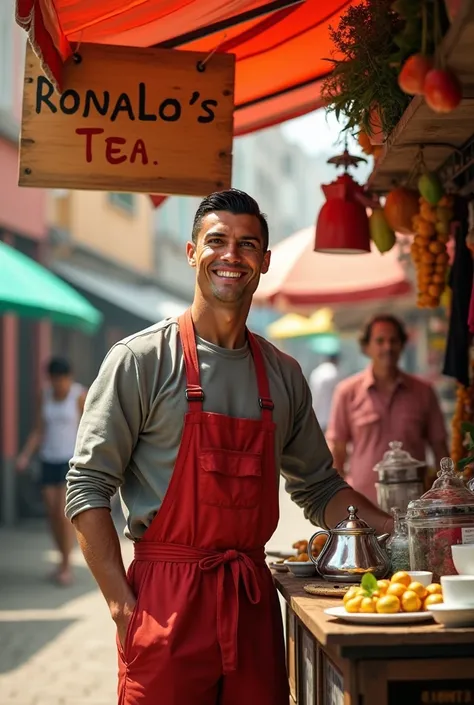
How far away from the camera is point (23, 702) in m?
6.03

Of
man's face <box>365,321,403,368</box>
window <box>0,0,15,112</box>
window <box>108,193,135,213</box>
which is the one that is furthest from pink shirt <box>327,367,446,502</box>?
window <box>108,193,135,213</box>

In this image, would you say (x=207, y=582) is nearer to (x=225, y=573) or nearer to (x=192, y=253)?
(x=225, y=573)

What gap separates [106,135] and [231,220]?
3.98 feet

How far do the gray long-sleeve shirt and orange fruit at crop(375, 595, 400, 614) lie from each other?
33.9 inches

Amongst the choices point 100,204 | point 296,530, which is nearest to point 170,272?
point 100,204

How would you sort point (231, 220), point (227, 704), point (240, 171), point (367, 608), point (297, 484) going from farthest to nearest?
1. point (240, 171)
2. point (297, 484)
3. point (231, 220)
4. point (227, 704)
5. point (367, 608)

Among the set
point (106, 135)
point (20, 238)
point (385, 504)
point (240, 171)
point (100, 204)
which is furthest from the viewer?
point (240, 171)

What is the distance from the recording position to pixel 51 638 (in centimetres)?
765

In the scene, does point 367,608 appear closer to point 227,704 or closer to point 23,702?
point 227,704

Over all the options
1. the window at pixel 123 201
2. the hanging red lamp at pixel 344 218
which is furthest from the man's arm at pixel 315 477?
the window at pixel 123 201

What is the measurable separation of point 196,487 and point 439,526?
2.40ft

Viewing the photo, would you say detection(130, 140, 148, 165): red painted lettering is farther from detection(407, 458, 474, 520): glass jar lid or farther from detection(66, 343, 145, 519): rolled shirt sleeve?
detection(407, 458, 474, 520): glass jar lid

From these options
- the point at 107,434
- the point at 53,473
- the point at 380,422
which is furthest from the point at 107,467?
the point at 53,473

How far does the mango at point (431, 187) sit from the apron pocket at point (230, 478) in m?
1.89
